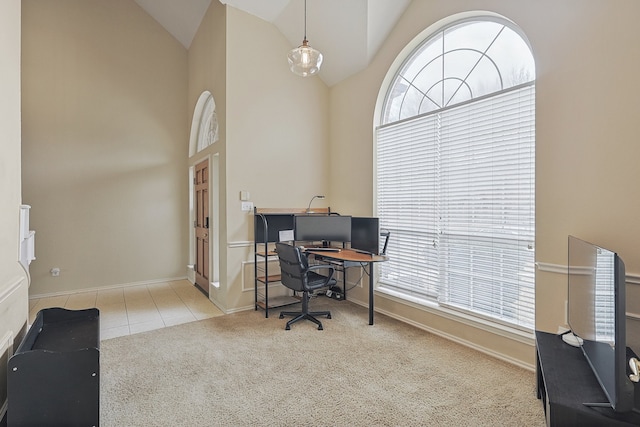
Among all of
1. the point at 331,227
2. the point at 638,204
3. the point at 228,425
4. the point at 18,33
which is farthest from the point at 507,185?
the point at 18,33

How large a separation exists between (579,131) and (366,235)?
6.89 ft

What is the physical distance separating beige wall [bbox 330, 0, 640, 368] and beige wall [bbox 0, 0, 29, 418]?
340 centimetres

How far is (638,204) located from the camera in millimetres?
1944

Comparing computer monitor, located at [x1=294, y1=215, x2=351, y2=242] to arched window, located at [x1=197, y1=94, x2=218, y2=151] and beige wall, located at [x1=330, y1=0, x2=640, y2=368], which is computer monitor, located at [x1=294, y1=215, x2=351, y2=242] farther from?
arched window, located at [x1=197, y1=94, x2=218, y2=151]

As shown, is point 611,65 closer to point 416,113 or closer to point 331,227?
point 416,113

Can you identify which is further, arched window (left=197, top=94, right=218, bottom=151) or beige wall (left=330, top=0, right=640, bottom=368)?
arched window (left=197, top=94, right=218, bottom=151)

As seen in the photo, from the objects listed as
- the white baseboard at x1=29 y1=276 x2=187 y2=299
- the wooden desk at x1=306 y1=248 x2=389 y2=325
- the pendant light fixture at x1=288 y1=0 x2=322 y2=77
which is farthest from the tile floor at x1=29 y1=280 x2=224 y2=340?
the pendant light fixture at x1=288 y1=0 x2=322 y2=77

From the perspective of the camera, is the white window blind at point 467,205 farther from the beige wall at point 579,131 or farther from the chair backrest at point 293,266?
the chair backrest at point 293,266

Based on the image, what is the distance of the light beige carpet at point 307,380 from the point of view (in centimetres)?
194

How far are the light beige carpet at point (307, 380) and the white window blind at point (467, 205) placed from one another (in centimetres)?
57

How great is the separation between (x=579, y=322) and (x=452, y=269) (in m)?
1.32

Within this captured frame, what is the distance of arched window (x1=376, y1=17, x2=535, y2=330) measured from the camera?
8.52 feet

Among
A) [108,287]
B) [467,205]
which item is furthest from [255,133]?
[108,287]

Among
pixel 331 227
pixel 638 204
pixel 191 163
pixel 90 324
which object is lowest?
pixel 90 324
